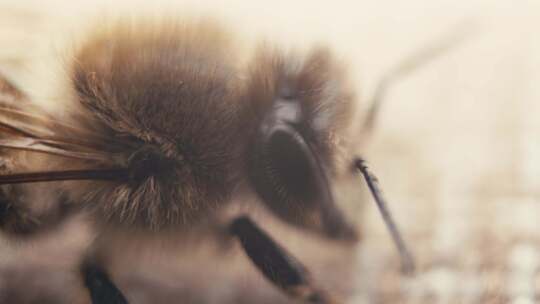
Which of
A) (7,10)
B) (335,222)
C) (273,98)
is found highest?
(273,98)

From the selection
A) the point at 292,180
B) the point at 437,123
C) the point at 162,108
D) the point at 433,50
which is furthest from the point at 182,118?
the point at 433,50

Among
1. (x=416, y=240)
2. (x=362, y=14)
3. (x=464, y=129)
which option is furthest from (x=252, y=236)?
(x=362, y=14)

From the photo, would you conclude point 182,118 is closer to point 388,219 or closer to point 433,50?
point 388,219

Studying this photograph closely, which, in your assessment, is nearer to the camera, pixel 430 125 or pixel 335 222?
pixel 335 222

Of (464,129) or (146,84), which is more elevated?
Result: (146,84)

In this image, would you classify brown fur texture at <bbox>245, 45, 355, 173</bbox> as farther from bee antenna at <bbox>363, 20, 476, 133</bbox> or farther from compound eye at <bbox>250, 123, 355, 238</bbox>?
bee antenna at <bbox>363, 20, 476, 133</bbox>

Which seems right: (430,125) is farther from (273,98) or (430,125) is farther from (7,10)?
(7,10)

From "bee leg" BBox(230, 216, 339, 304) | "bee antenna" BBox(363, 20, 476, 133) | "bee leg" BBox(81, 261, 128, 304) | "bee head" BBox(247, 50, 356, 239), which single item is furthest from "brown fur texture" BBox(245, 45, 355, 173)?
"bee antenna" BBox(363, 20, 476, 133)
